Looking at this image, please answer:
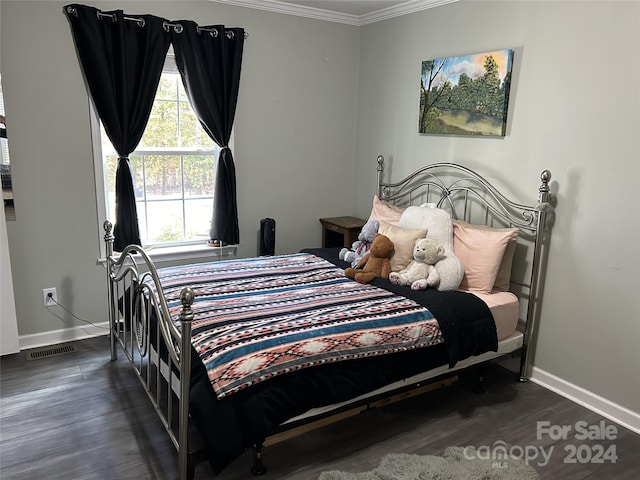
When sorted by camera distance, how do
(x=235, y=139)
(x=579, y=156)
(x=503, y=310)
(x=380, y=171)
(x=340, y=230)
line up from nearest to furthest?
(x=579, y=156) → (x=503, y=310) → (x=235, y=139) → (x=380, y=171) → (x=340, y=230)

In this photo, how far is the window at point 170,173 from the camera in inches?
140

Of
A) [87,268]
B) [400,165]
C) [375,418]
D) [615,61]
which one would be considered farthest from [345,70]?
[375,418]

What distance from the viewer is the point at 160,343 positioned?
2.34 metres

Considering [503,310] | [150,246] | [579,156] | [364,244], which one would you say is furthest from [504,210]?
[150,246]

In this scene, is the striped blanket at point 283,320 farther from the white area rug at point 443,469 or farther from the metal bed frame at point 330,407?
the white area rug at point 443,469

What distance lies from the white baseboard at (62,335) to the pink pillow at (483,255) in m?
2.58

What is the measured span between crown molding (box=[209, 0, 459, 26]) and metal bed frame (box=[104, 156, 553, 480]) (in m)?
1.17

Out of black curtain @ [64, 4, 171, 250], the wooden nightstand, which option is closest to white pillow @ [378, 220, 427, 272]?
the wooden nightstand

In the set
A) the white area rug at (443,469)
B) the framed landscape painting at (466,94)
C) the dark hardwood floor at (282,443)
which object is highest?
the framed landscape painting at (466,94)

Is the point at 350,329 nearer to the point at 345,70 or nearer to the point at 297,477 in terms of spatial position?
the point at 297,477

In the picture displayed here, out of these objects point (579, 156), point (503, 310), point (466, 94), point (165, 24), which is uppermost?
point (165, 24)

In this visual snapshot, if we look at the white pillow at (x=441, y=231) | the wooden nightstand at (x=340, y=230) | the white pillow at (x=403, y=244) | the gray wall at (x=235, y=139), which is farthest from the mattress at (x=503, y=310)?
the gray wall at (x=235, y=139)

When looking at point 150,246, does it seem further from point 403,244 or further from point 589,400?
point 589,400

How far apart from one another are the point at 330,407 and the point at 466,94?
2263mm
